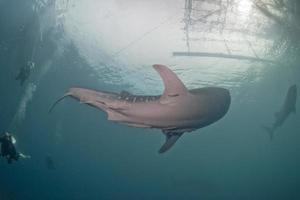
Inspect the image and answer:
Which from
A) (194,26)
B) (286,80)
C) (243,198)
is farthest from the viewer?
(243,198)

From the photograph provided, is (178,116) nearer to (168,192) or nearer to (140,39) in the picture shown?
(140,39)

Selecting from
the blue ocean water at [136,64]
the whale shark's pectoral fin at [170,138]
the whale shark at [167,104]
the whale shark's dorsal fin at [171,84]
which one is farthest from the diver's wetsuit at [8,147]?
the whale shark's dorsal fin at [171,84]

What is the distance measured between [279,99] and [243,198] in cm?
8495

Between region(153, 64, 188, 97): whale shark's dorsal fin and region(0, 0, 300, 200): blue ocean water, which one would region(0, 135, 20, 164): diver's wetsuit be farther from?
region(153, 64, 188, 97): whale shark's dorsal fin

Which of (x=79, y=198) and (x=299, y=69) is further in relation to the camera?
(x=79, y=198)

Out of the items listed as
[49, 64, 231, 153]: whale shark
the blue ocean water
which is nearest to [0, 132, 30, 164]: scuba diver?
the blue ocean water

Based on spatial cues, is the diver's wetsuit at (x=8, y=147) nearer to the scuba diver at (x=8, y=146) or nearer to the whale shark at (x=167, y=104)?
the scuba diver at (x=8, y=146)

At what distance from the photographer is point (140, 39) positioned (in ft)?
83.5

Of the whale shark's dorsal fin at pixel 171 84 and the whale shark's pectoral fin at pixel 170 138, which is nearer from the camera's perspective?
the whale shark's dorsal fin at pixel 171 84

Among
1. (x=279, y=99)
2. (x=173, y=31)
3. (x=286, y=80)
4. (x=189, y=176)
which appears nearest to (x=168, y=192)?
(x=189, y=176)

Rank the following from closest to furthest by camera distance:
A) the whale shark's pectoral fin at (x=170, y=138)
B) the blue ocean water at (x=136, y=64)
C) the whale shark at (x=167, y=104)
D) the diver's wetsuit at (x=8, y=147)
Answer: the whale shark at (x=167, y=104) → the whale shark's pectoral fin at (x=170, y=138) → the diver's wetsuit at (x=8, y=147) → the blue ocean water at (x=136, y=64)

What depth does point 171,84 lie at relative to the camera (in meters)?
5.95

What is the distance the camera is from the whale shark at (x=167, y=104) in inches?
226

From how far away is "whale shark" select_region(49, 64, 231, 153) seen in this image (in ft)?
18.8
